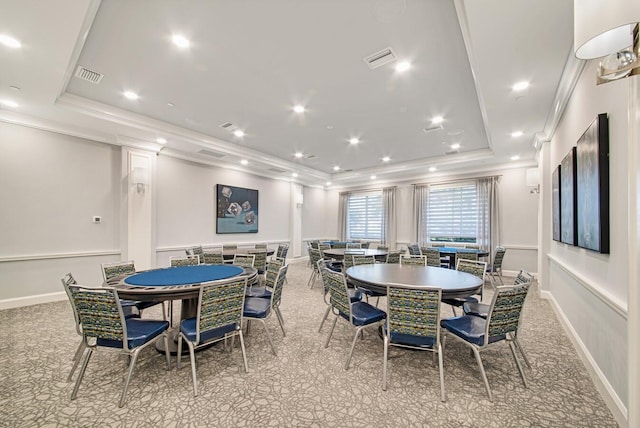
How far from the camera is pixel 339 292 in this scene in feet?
8.78

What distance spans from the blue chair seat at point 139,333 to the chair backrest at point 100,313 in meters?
0.05

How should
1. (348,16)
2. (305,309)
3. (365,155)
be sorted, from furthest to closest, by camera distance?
1. (365,155)
2. (305,309)
3. (348,16)

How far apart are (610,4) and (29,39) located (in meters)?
4.22

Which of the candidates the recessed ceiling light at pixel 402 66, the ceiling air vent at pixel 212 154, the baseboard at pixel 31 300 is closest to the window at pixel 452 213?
the recessed ceiling light at pixel 402 66

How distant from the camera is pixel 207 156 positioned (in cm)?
653

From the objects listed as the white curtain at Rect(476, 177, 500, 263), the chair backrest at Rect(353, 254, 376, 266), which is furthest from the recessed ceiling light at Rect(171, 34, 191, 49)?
the white curtain at Rect(476, 177, 500, 263)

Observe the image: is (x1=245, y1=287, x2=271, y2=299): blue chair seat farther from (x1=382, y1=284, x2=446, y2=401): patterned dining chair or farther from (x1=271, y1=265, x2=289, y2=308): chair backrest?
(x1=382, y1=284, x2=446, y2=401): patterned dining chair

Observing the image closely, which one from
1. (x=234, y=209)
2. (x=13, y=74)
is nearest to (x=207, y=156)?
(x=234, y=209)

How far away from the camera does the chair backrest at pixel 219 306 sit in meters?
2.18

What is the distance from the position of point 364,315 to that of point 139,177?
198 inches

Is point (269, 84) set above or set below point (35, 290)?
above

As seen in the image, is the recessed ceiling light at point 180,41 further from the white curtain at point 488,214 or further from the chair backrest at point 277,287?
the white curtain at point 488,214

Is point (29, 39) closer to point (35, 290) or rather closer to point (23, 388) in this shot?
point (23, 388)

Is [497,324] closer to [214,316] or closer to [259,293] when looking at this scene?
[214,316]
